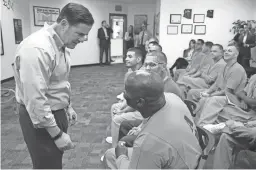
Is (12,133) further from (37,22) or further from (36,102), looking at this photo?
(37,22)

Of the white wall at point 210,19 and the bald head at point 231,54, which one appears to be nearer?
the bald head at point 231,54

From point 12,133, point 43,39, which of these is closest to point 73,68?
point 12,133

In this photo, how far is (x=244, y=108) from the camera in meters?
2.65

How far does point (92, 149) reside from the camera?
9.48ft

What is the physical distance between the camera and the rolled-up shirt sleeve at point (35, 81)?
1212mm

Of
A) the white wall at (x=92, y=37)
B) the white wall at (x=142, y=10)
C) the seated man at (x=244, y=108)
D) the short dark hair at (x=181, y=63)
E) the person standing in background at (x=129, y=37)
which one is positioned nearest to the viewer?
the seated man at (x=244, y=108)

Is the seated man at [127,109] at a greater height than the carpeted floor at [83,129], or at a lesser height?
greater

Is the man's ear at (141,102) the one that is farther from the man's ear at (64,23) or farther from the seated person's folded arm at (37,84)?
the man's ear at (64,23)

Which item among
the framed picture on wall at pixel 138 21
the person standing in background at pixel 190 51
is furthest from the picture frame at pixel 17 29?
the framed picture on wall at pixel 138 21

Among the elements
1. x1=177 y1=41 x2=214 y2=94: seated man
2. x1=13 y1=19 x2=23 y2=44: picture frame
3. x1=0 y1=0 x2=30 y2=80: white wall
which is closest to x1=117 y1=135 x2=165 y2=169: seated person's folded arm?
x1=177 y1=41 x2=214 y2=94: seated man

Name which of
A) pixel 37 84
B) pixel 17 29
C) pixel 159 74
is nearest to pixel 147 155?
pixel 37 84

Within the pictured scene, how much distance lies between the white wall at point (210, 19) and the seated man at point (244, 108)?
4228 millimetres

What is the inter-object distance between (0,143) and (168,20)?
5233mm

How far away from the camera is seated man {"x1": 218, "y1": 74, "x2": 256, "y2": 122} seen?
2.55 meters
